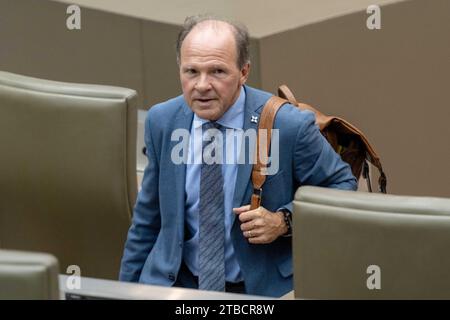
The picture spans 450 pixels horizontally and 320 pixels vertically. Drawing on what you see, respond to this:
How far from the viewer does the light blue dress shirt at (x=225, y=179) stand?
2.48m

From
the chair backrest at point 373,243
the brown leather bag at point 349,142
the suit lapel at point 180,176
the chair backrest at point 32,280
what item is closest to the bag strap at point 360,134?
the brown leather bag at point 349,142

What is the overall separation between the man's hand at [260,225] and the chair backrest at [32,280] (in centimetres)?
99

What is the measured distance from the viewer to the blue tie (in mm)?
2449

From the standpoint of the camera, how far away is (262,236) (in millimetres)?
2395

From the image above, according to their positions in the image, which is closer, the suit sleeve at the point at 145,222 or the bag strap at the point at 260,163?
the bag strap at the point at 260,163

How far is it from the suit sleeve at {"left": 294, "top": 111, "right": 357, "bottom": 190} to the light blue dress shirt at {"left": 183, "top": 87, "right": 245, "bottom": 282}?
0.15 metres

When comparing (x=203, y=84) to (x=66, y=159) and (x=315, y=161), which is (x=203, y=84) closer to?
(x=315, y=161)

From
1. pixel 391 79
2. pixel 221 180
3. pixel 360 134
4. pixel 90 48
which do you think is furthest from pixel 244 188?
pixel 391 79

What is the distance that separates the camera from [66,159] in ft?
8.63

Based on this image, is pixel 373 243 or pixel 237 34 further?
pixel 237 34

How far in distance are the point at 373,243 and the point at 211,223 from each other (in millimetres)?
718

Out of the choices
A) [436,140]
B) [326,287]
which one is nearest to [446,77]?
[436,140]

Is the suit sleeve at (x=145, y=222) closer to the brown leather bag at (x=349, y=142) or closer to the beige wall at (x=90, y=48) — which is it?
the brown leather bag at (x=349, y=142)

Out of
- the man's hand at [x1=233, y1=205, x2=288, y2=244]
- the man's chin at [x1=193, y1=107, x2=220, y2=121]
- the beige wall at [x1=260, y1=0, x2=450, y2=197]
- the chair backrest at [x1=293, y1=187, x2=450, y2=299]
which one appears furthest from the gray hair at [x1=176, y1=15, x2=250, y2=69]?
the beige wall at [x1=260, y1=0, x2=450, y2=197]
